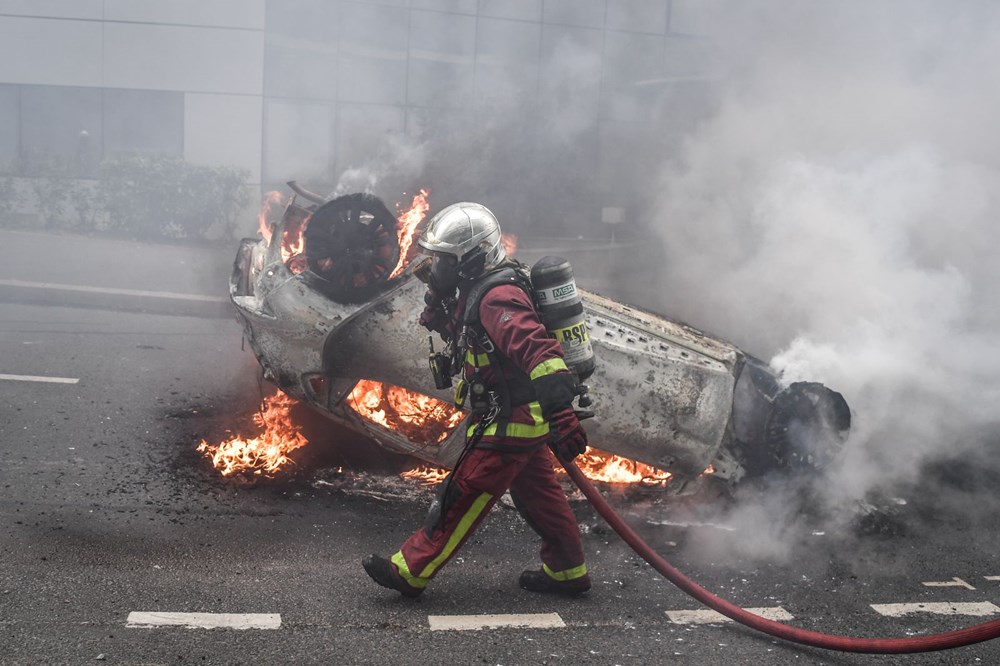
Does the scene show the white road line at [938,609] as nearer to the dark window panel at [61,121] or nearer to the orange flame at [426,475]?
the orange flame at [426,475]

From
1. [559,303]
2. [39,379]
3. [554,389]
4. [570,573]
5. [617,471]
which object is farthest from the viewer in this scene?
[39,379]

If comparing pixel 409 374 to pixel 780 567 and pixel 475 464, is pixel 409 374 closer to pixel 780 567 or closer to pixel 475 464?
pixel 475 464

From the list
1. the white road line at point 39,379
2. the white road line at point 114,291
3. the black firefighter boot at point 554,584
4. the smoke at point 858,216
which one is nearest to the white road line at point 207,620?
the black firefighter boot at point 554,584

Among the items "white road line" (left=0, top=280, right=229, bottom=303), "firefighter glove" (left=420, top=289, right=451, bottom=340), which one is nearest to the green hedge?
"white road line" (left=0, top=280, right=229, bottom=303)

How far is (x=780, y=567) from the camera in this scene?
14.1ft

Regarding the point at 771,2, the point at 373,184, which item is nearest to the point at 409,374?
the point at 373,184

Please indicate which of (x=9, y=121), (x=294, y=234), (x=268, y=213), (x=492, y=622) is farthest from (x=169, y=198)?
(x=492, y=622)

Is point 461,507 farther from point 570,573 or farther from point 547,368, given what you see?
point 547,368

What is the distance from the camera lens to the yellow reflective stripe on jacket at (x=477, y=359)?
372 centimetres

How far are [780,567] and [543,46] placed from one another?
38.6ft

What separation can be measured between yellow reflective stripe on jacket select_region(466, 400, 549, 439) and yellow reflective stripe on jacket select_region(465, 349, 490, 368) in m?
0.23

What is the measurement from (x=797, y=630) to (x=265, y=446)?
112 inches

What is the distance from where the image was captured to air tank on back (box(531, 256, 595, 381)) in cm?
376

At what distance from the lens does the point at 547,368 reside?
3434 mm
